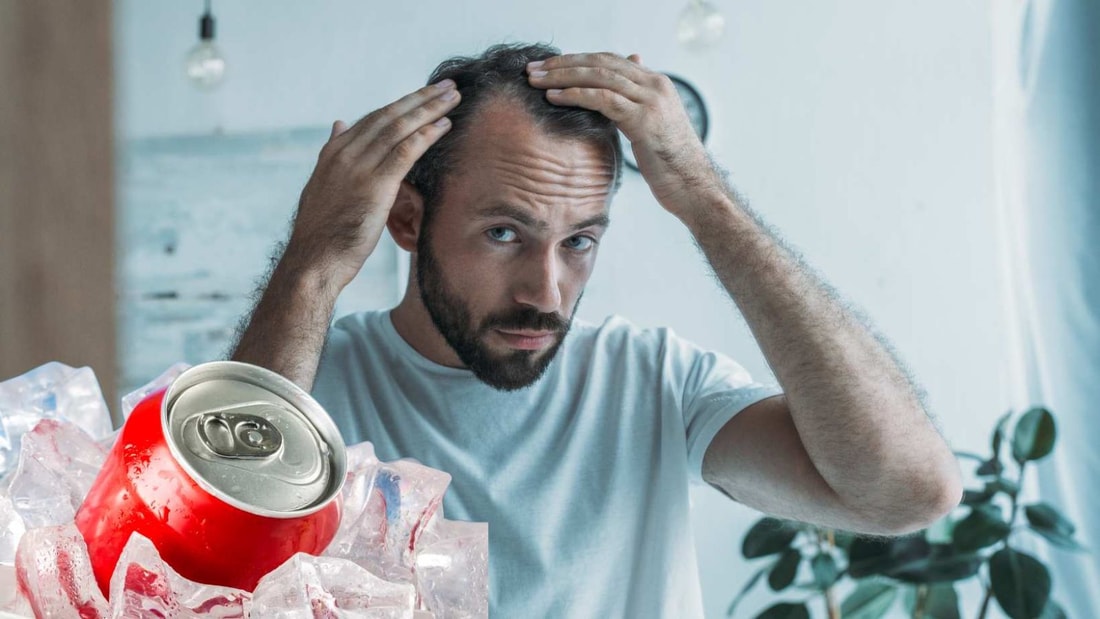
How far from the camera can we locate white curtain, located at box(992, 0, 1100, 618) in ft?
6.97

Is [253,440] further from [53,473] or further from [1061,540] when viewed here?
[1061,540]

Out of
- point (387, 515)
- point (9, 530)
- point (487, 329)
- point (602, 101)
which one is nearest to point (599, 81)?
point (602, 101)

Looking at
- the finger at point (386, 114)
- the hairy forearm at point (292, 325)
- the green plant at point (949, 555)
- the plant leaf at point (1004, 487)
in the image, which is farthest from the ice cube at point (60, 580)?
the plant leaf at point (1004, 487)

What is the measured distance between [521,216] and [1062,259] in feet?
5.25

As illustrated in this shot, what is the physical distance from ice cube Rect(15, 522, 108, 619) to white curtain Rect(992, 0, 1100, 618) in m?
2.12

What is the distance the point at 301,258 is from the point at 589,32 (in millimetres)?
1663

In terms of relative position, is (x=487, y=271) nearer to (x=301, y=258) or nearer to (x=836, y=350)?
(x=301, y=258)

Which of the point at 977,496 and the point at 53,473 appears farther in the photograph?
the point at 977,496

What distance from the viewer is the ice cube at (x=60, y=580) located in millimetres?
431

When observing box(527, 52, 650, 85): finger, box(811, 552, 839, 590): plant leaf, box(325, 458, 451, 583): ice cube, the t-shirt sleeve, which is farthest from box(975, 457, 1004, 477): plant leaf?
box(325, 458, 451, 583): ice cube

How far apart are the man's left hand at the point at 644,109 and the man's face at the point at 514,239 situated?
0.06 metres

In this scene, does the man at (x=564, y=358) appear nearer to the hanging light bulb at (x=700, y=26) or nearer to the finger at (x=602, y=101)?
the finger at (x=602, y=101)

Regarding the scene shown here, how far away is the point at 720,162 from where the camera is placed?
7.95 feet

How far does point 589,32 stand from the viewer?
8.16 feet
